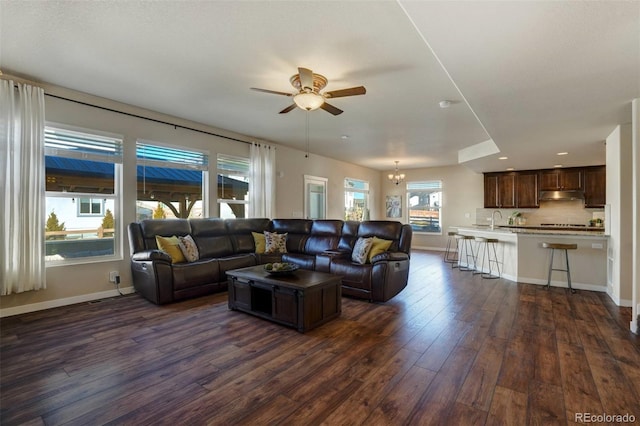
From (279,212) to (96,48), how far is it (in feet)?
14.5

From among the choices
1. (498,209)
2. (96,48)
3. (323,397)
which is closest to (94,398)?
(323,397)

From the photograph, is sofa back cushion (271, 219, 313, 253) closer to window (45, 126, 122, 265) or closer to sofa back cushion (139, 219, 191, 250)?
sofa back cushion (139, 219, 191, 250)

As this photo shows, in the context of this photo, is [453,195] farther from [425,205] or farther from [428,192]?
[425,205]

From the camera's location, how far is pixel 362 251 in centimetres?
439

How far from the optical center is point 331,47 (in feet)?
8.75

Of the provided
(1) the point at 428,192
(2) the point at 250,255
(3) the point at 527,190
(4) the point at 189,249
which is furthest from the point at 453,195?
(4) the point at 189,249

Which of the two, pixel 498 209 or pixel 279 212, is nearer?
pixel 279 212

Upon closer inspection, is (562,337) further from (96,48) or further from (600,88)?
(96,48)

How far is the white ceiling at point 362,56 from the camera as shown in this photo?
1.99m

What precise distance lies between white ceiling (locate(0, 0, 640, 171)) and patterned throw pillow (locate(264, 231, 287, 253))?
2.16 m

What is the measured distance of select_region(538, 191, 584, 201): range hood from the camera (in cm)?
734

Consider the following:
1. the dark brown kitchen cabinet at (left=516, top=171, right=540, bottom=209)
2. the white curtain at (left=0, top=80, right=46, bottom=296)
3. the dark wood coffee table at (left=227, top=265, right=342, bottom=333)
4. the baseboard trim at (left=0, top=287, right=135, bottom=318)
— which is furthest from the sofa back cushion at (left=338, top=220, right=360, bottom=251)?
the dark brown kitchen cabinet at (left=516, top=171, right=540, bottom=209)

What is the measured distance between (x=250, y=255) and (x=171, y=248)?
1.25 meters


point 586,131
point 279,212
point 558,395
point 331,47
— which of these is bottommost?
point 558,395
